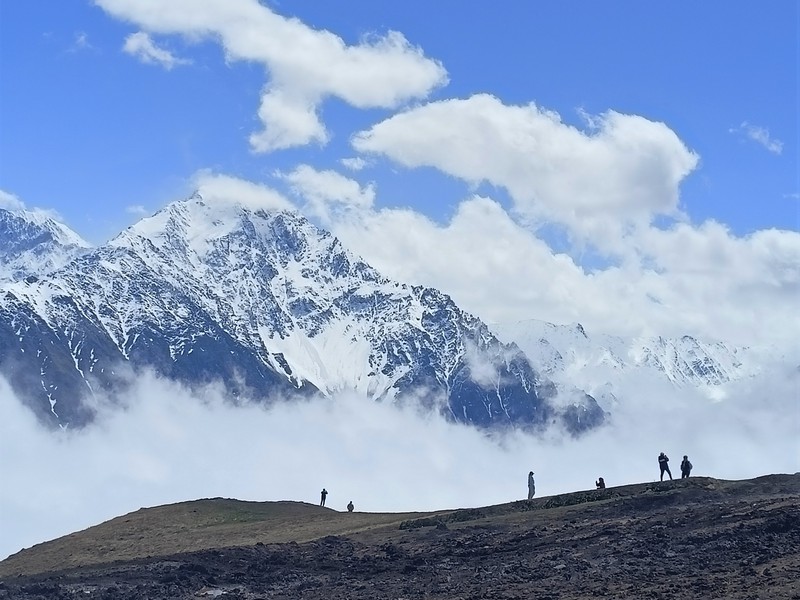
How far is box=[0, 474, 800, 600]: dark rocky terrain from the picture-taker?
43688 mm

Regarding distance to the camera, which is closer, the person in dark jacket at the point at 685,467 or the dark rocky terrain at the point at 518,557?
the dark rocky terrain at the point at 518,557

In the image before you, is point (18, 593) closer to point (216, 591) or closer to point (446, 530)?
point (216, 591)

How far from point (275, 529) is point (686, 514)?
30.8 m

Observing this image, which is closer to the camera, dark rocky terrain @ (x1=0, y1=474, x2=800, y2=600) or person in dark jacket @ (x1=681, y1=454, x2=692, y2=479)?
dark rocky terrain @ (x1=0, y1=474, x2=800, y2=600)

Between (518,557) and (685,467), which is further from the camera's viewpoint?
(685,467)

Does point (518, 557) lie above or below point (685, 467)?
below

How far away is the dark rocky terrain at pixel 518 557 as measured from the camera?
43688mm

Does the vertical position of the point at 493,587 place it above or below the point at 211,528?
below

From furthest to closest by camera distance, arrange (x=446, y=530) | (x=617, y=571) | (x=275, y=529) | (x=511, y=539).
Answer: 1. (x=275, y=529)
2. (x=446, y=530)
3. (x=511, y=539)
4. (x=617, y=571)

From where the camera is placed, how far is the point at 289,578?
53.5 metres

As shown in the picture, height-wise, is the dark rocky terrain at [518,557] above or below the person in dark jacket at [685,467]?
below

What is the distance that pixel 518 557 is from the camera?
168 ft

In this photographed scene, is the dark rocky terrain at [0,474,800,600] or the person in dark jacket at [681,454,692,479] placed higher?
the person in dark jacket at [681,454,692,479]

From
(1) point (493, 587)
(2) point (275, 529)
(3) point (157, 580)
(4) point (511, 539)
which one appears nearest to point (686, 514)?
(4) point (511, 539)
